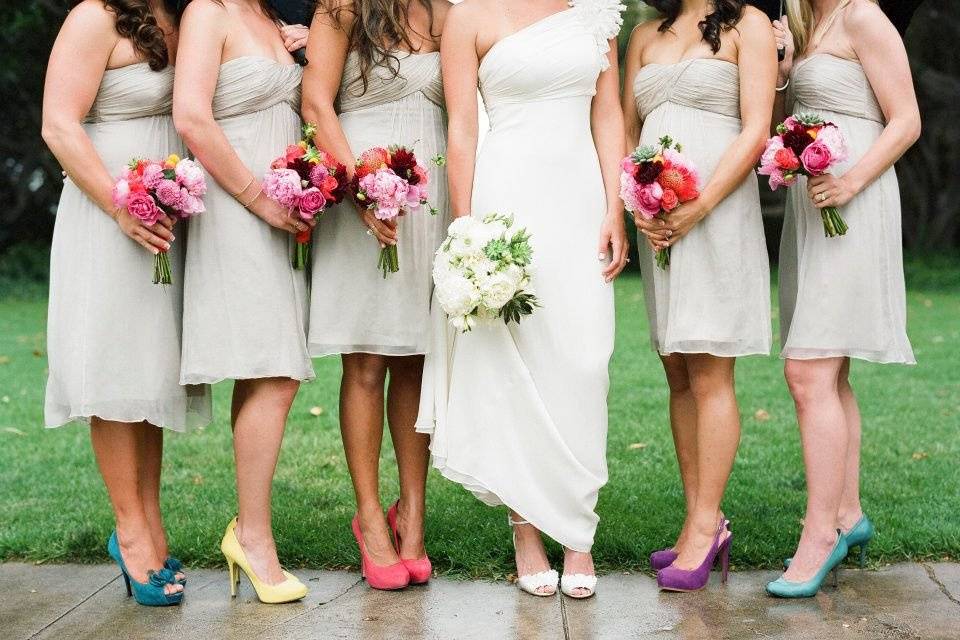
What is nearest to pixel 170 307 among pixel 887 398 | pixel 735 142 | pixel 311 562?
pixel 311 562

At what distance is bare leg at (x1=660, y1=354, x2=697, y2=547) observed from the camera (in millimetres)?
5055

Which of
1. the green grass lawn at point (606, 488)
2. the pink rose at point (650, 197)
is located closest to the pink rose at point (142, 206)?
the green grass lawn at point (606, 488)

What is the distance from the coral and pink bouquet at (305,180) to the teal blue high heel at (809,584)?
239 cm

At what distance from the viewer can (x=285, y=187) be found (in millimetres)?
4332

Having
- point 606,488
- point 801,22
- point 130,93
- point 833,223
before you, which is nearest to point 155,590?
point 130,93

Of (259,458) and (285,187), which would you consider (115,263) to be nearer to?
(285,187)

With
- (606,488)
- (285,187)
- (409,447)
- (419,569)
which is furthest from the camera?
(606,488)

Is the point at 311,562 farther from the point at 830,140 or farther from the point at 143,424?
the point at 830,140

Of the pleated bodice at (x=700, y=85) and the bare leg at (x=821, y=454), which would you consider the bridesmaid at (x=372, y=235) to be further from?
the bare leg at (x=821, y=454)

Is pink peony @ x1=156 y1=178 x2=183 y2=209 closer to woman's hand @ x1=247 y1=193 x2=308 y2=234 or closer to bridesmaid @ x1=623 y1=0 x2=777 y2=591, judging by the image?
woman's hand @ x1=247 y1=193 x2=308 y2=234

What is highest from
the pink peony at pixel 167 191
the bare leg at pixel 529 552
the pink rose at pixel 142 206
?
the pink peony at pixel 167 191

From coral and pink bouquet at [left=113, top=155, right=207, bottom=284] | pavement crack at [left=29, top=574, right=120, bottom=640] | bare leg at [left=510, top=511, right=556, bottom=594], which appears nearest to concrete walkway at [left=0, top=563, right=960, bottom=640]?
pavement crack at [left=29, top=574, right=120, bottom=640]

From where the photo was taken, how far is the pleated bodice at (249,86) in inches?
178

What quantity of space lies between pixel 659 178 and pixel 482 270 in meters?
0.82
